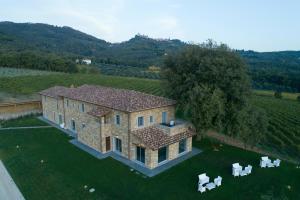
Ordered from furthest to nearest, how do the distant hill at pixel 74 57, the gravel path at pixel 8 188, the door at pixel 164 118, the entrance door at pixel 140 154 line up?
1. the distant hill at pixel 74 57
2. the door at pixel 164 118
3. the entrance door at pixel 140 154
4. the gravel path at pixel 8 188

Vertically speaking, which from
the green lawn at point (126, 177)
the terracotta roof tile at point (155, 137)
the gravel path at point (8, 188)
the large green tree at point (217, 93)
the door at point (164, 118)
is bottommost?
the gravel path at point (8, 188)

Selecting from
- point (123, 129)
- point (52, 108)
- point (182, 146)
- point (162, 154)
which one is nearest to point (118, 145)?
point (123, 129)

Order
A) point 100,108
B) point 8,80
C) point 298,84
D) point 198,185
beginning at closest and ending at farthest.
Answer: point 198,185, point 100,108, point 8,80, point 298,84

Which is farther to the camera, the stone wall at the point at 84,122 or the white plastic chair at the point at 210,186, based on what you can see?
the stone wall at the point at 84,122

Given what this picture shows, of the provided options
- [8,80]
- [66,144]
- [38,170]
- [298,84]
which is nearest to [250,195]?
[38,170]

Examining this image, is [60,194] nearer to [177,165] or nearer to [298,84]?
[177,165]

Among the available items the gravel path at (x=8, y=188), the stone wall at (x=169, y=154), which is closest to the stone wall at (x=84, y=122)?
the stone wall at (x=169, y=154)

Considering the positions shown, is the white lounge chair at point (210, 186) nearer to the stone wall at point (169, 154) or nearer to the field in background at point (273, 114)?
the stone wall at point (169, 154)
